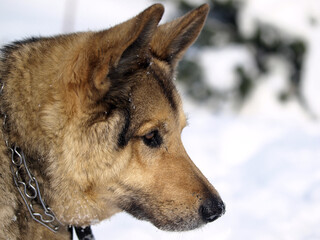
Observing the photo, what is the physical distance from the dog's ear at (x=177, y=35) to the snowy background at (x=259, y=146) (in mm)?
746

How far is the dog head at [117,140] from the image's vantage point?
→ 8.09 feet

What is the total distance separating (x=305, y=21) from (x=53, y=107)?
7.92 metres

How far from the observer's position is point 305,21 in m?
9.16

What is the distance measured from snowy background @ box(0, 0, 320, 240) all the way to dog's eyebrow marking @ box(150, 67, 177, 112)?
3.33 ft

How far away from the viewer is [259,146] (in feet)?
21.5

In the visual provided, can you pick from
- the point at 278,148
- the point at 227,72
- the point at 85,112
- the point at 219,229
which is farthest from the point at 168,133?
the point at 227,72

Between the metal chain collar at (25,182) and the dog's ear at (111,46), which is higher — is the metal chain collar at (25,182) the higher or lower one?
the lower one

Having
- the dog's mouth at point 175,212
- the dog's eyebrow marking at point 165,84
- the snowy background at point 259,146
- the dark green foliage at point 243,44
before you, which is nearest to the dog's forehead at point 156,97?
the dog's eyebrow marking at point 165,84

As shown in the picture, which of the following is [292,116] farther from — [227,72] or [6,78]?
[6,78]

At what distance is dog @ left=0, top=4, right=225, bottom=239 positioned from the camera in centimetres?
246

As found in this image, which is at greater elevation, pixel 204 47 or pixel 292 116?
pixel 204 47

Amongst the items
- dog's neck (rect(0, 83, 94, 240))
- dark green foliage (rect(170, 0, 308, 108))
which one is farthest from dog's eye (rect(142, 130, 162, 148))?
dark green foliage (rect(170, 0, 308, 108))

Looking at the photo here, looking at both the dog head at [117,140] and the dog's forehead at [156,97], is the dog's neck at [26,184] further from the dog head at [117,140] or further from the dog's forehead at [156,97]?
the dog's forehead at [156,97]

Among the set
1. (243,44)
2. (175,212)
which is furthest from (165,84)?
(243,44)
